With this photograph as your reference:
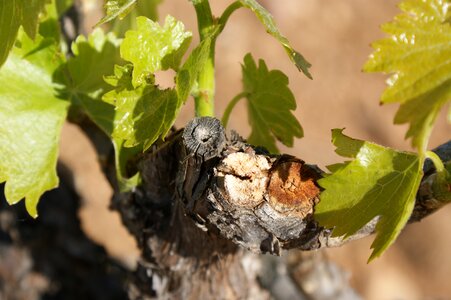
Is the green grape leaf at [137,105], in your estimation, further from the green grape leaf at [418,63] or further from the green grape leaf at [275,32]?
the green grape leaf at [418,63]

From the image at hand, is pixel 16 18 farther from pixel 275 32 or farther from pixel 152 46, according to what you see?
pixel 275 32

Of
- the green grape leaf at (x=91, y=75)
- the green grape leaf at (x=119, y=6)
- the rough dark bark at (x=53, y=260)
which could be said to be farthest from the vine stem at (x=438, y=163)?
the rough dark bark at (x=53, y=260)

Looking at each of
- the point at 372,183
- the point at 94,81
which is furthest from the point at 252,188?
the point at 94,81

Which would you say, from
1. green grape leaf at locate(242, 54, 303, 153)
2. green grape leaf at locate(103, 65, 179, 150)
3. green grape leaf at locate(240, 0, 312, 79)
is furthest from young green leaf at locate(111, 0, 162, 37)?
green grape leaf at locate(240, 0, 312, 79)

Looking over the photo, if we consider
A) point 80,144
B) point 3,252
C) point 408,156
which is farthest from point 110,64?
point 80,144

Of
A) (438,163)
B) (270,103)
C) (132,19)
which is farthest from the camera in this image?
(132,19)

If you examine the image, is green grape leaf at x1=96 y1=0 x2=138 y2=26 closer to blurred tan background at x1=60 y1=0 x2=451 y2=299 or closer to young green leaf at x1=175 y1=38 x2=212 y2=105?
young green leaf at x1=175 y1=38 x2=212 y2=105
